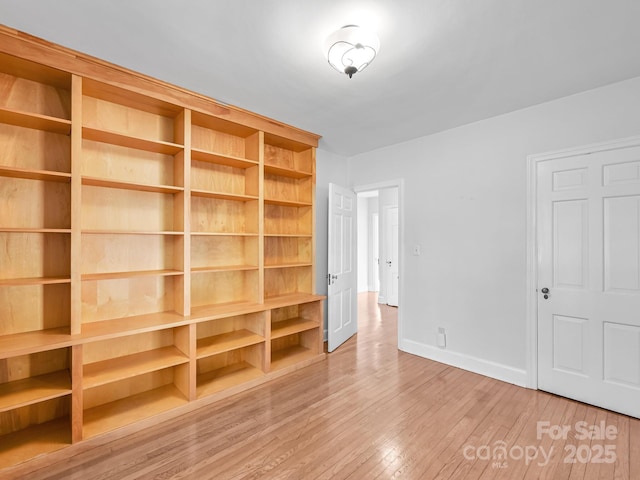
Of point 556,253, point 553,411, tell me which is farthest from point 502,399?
point 556,253

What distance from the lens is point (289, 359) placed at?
3375mm

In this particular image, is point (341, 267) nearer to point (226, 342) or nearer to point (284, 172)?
point (284, 172)

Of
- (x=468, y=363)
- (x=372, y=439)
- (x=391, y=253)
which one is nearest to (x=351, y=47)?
(x=372, y=439)

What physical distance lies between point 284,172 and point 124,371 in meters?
2.42

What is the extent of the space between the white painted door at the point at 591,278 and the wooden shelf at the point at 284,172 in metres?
2.35

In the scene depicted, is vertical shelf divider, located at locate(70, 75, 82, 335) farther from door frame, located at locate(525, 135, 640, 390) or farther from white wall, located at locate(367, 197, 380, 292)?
white wall, located at locate(367, 197, 380, 292)

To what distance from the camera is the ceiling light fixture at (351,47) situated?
5.74 feet

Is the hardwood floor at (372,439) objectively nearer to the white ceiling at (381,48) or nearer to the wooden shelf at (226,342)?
the wooden shelf at (226,342)

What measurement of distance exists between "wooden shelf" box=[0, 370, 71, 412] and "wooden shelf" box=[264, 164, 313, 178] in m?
2.41

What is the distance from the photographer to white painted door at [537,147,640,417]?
2.36 metres

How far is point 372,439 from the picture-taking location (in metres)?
2.11

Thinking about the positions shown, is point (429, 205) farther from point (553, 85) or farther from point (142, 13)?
point (142, 13)

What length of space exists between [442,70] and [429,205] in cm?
162

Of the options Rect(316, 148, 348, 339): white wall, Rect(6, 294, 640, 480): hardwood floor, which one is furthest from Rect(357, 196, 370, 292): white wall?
Rect(6, 294, 640, 480): hardwood floor
